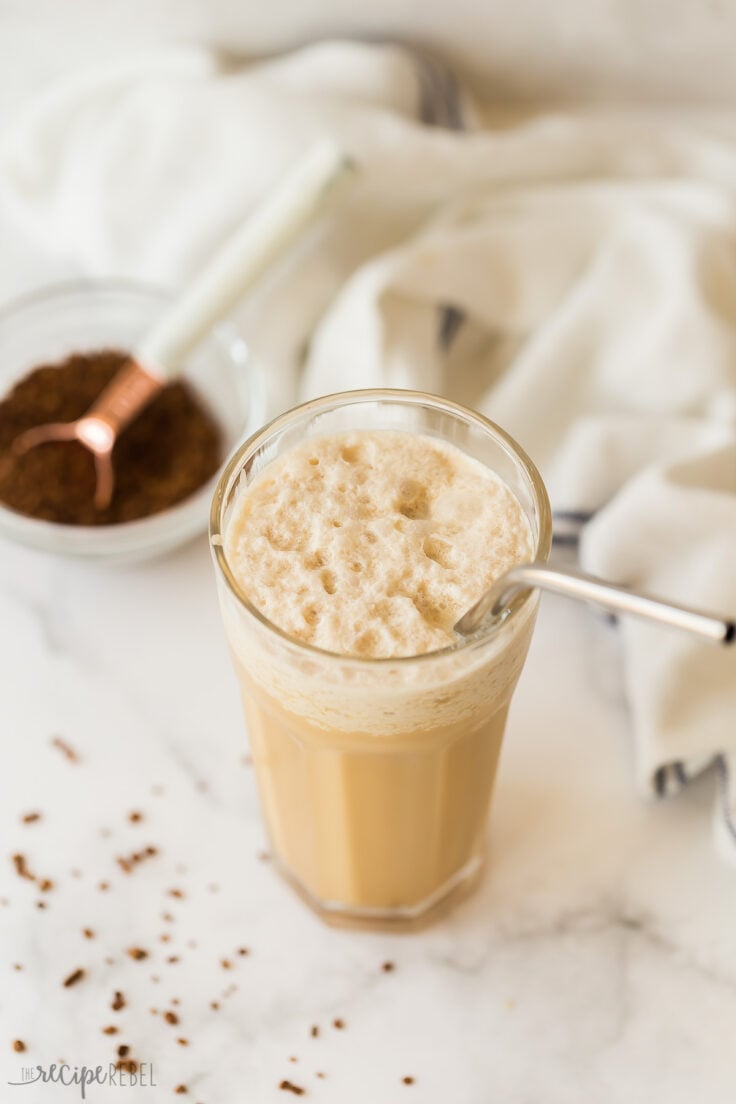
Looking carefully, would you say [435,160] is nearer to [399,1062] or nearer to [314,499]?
[314,499]

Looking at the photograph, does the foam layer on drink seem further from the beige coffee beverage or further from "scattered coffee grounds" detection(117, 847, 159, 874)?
"scattered coffee grounds" detection(117, 847, 159, 874)

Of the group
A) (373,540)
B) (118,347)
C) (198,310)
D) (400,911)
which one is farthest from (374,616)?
(118,347)

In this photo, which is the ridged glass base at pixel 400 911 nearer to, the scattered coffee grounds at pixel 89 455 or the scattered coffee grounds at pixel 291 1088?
the scattered coffee grounds at pixel 291 1088

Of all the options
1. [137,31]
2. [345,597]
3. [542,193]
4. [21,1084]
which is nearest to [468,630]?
[345,597]

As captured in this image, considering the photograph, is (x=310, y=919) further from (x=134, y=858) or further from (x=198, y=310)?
(x=198, y=310)

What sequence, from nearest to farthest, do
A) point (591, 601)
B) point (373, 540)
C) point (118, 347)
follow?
point (591, 601) < point (373, 540) < point (118, 347)

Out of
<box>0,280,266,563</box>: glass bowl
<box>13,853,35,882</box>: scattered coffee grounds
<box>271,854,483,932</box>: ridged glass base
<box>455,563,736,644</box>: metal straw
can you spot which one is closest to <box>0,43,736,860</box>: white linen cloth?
<box>0,280,266,563</box>: glass bowl

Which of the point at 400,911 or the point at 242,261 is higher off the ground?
the point at 242,261

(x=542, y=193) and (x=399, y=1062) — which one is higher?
(x=542, y=193)
